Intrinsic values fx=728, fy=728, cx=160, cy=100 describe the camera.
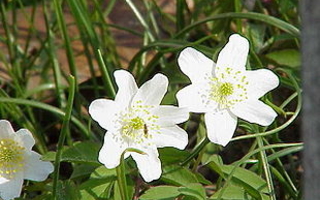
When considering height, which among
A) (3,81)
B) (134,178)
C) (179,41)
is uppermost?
(179,41)

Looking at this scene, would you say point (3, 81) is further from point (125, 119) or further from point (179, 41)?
point (125, 119)

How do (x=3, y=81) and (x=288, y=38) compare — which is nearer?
(x=288, y=38)

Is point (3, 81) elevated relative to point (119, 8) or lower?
lower

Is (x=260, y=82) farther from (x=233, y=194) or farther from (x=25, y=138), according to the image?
(x=25, y=138)

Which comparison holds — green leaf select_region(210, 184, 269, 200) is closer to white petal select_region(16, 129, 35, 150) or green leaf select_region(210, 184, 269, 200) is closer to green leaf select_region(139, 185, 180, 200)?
green leaf select_region(139, 185, 180, 200)

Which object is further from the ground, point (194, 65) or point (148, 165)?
point (194, 65)

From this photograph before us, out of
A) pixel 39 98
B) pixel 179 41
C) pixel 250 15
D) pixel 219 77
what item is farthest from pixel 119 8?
pixel 219 77

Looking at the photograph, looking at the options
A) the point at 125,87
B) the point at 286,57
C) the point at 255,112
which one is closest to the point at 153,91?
the point at 125,87
